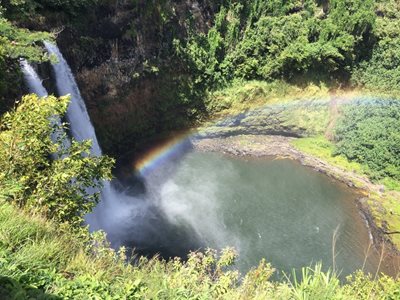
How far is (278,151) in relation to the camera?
27.3 metres

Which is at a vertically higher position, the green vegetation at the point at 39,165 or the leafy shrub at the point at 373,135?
the green vegetation at the point at 39,165

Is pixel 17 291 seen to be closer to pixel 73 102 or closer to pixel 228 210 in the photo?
pixel 73 102

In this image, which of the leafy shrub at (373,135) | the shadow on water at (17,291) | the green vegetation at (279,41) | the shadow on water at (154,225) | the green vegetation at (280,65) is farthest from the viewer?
the green vegetation at (279,41)

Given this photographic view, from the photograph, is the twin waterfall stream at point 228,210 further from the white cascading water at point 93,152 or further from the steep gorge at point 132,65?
the steep gorge at point 132,65

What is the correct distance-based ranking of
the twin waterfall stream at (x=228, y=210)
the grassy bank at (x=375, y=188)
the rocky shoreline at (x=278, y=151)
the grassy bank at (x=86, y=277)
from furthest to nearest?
the rocky shoreline at (x=278, y=151), the grassy bank at (x=375, y=188), the twin waterfall stream at (x=228, y=210), the grassy bank at (x=86, y=277)

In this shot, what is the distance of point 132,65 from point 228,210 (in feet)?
33.9

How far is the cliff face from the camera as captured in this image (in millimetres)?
21562

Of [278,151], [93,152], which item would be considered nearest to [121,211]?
[93,152]

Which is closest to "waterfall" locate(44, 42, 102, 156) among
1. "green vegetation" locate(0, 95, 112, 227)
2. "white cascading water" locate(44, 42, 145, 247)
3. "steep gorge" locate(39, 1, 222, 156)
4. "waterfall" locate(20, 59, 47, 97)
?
"white cascading water" locate(44, 42, 145, 247)

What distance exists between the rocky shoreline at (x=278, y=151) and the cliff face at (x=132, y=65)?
107 inches

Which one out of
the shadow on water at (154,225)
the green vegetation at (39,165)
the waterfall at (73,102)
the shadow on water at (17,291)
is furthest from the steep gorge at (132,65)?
the shadow on water at (17,291)

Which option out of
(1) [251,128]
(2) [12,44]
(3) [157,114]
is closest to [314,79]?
(1) [251,128]

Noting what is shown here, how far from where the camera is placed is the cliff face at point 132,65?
70.7 feet

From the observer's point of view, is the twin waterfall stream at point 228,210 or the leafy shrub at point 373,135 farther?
the leafy shrub at point 373,135
